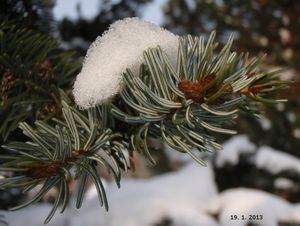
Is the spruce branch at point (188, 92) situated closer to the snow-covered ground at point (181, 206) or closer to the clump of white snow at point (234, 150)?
the snow-covered ground at point (181, 206)

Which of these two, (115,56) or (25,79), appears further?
(25,79)

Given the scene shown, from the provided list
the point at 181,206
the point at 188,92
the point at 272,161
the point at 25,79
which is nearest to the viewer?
the point at 188,92

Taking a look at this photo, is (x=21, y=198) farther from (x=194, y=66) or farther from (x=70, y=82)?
(x=194, y=66)

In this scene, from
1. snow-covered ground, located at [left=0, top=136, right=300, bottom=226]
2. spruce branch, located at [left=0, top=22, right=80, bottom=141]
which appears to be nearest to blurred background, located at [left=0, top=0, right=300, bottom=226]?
snow-covered ground, located at [left=0, top=136, right=300, bottom=226]

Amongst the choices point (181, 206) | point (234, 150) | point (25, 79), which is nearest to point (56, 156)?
point (25, 79)

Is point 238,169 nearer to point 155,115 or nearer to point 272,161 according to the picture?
point 272,161

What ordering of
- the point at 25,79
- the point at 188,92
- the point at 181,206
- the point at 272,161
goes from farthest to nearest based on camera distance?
the point at 272,161 < the point at 181,206 < the point at 25,79 < the point at 188,92

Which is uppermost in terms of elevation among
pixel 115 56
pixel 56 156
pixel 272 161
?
pixel 272 161
